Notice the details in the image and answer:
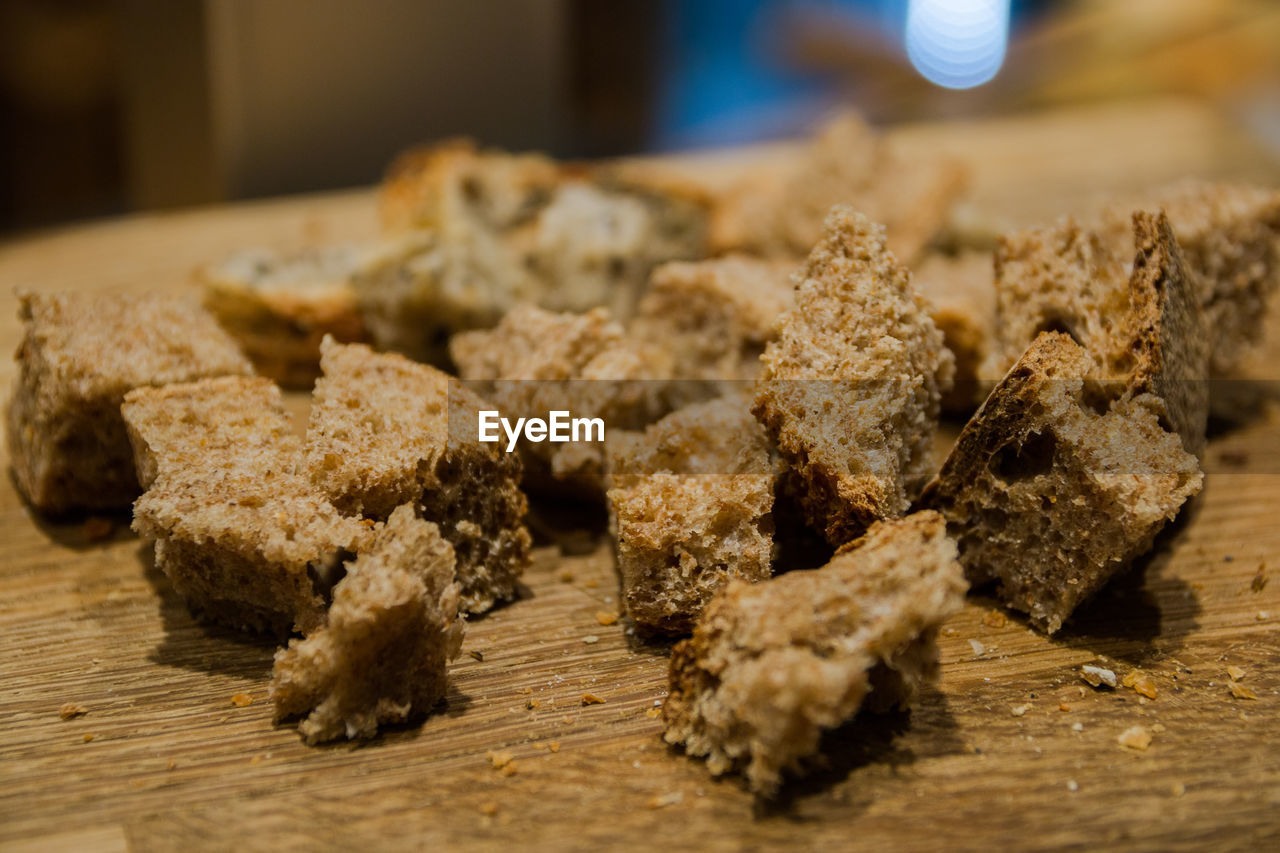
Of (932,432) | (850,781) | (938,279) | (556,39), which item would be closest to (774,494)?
(932,432)

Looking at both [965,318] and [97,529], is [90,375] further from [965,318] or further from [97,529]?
[965,318]

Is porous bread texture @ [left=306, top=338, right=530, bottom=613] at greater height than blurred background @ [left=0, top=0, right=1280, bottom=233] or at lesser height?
lesser

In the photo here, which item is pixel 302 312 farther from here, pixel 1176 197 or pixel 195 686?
pixel 1176 197

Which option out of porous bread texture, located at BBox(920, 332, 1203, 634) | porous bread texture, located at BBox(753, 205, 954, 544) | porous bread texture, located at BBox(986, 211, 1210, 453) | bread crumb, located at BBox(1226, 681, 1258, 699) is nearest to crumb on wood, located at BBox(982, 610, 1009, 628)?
porous bread texture, located at BBox(920, 332, 1203, 634)

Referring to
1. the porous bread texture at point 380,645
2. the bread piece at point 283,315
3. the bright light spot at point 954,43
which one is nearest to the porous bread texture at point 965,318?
the porous bread texture at point 380,645

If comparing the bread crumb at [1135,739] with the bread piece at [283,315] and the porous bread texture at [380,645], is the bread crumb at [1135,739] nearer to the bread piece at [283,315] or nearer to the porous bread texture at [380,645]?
the porous bread texture at [380,645]

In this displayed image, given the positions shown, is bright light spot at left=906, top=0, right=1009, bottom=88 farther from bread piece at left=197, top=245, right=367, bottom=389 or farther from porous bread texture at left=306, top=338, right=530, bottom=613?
porous bread texture at left=306, top=338, right=530, bottom=613

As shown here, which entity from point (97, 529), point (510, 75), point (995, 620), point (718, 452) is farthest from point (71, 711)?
point (510, 75)
